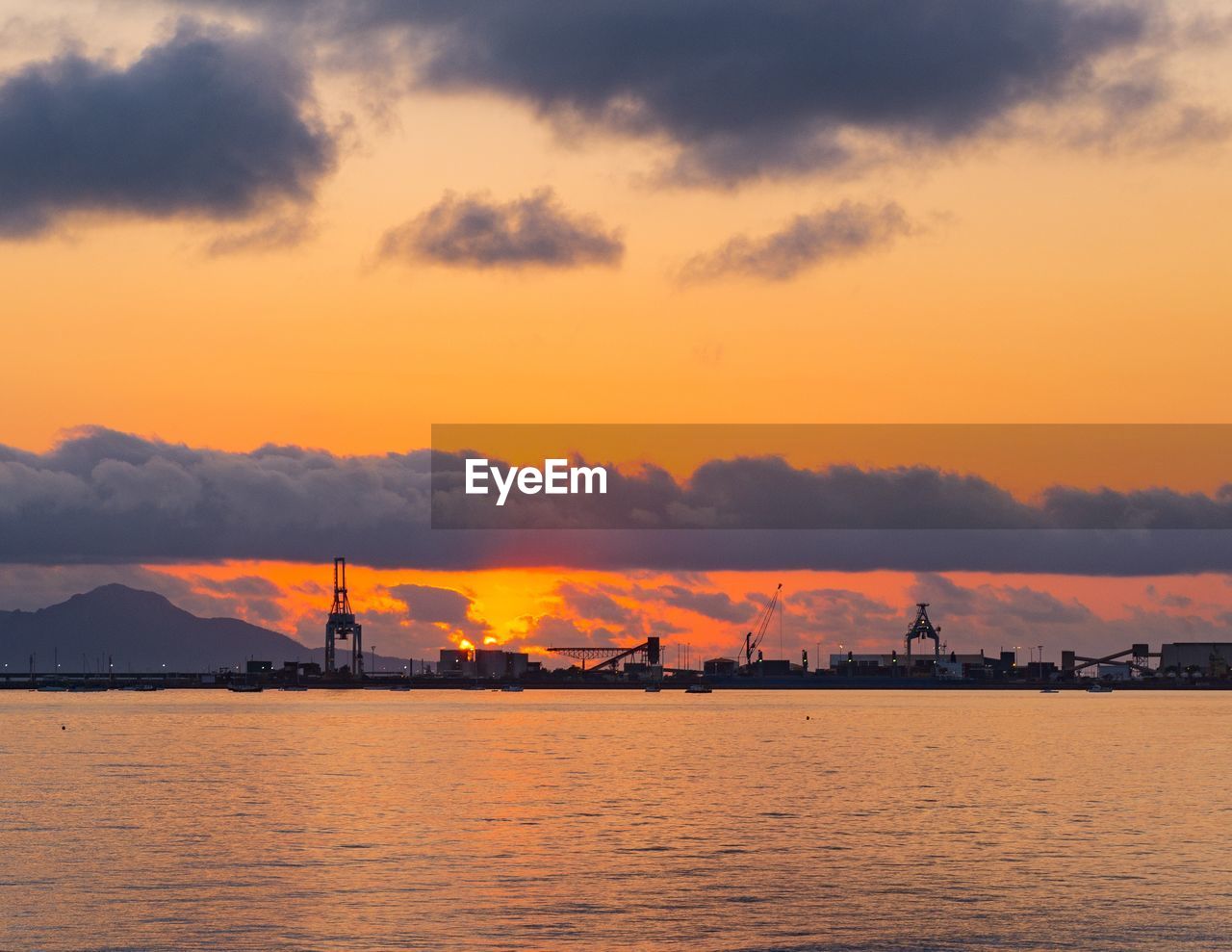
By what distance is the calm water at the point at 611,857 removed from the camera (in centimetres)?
6097

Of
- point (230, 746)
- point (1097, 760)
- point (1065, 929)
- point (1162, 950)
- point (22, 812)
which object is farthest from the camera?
point (230, 746)

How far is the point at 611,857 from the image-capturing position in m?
80.8

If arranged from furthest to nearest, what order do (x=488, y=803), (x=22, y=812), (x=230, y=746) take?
(x=230, y=746) < (x=488, y=803) < (x=22, y=812)

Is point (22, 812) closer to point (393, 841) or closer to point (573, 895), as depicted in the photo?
point (393, 841)

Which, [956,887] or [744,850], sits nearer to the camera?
[956,887]

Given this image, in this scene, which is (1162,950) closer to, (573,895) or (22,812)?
(573,895)

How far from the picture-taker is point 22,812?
10175 cm

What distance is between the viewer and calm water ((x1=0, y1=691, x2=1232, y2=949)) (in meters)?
61.0

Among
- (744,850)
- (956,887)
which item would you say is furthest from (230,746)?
(956,887)

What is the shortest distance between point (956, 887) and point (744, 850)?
15.3 m

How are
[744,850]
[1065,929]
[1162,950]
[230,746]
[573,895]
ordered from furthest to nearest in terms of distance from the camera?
[230,746] → [744,850] → [573,895] → [1065,929] → [1162,950]

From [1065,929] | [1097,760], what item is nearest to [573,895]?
[1065,929]

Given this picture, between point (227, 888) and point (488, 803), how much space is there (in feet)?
130

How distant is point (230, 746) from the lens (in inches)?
7229
